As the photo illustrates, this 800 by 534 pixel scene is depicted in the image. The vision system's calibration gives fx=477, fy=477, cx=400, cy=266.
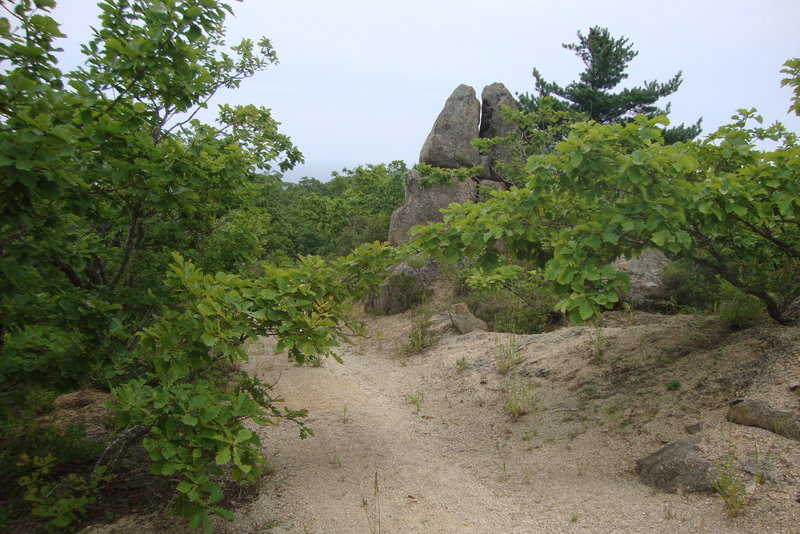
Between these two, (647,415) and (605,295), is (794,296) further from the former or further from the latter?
(605,295)

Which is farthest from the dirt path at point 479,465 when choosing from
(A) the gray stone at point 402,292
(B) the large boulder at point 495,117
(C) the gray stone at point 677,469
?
(B) the large boulder at point 495,117

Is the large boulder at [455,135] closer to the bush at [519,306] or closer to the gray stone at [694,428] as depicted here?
the bush at [519,306]

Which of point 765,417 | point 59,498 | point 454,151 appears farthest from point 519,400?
point 454,151

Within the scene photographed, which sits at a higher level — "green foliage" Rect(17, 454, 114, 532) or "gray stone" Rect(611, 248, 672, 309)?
"gray stone" Rect(611, 248, 672, 309)

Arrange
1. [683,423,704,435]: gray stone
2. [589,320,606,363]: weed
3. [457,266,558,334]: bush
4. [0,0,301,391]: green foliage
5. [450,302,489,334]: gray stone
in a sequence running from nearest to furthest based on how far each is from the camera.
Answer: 1. [0,0,301,391]: green foliage
2. [683,423,704,435]: gray stone
3. [589,320,606,363]: weed
4. [457,266,558,334]: bush
5. [450,302,489,334]: gray stone

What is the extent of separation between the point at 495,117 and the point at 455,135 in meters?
1.95

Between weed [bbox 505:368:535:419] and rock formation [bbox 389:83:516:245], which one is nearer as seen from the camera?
weed [bbox 505:368:535:419]

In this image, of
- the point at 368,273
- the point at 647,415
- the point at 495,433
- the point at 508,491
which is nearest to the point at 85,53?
the point at 368,273

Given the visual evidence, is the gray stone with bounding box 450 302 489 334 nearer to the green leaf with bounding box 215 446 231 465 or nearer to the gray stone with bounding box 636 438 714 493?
the gray stone with bounding box 636 438 714 493

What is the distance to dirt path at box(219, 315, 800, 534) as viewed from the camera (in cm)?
356

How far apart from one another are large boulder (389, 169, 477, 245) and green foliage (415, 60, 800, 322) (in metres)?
9.99

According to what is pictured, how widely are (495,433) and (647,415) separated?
1603 mm

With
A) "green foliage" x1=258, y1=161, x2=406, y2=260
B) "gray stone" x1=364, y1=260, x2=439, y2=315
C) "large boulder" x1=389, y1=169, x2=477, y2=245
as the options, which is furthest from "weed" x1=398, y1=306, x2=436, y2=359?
"green foliage" x1=258, y1=161, x2=406, y2=260

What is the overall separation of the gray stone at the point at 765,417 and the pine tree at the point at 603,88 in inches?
501
